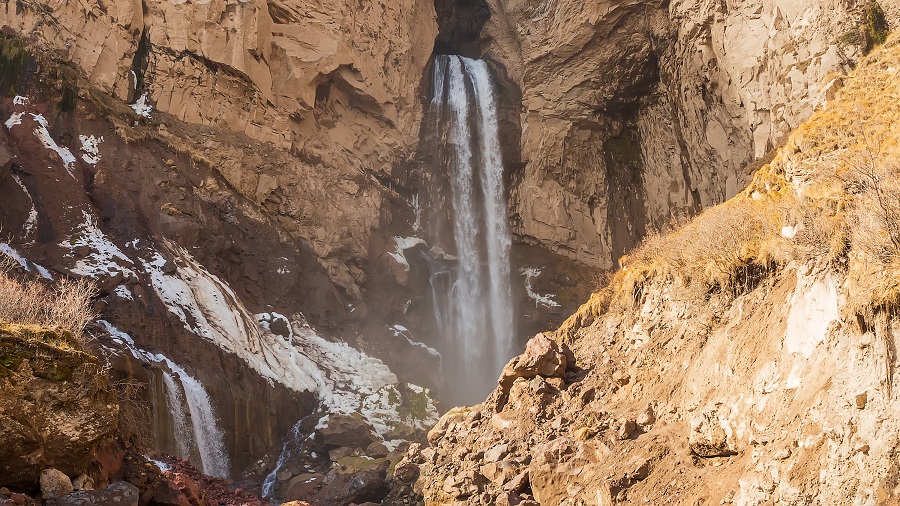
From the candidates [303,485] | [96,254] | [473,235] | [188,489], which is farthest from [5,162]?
[473,235]

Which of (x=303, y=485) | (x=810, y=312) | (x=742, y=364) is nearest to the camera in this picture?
(x=810, y=312)

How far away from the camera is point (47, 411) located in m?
8.18

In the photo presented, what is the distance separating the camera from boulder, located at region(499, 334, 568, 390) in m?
13.8

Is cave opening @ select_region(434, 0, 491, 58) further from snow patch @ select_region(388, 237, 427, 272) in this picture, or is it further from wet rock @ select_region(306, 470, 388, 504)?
wet rock @ select_region(306, 470, 388, 504)

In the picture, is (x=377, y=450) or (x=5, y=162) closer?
(x=5, y=162)

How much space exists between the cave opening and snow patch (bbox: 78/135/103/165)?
2224 cm

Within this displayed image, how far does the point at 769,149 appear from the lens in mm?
22391

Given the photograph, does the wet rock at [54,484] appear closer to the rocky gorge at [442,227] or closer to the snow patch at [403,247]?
the rocky gorge at [442,227]

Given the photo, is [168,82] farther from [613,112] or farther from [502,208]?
[613,112]

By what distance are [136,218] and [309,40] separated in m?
12.4

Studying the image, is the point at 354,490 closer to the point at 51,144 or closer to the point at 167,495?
the point at 167,495

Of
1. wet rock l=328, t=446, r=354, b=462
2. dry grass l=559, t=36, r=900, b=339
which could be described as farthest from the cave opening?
dry grass l=559, t=36, r=900, b=339

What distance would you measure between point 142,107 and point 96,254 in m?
9.25

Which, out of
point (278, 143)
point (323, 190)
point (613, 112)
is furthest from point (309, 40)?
point (613, 112)
